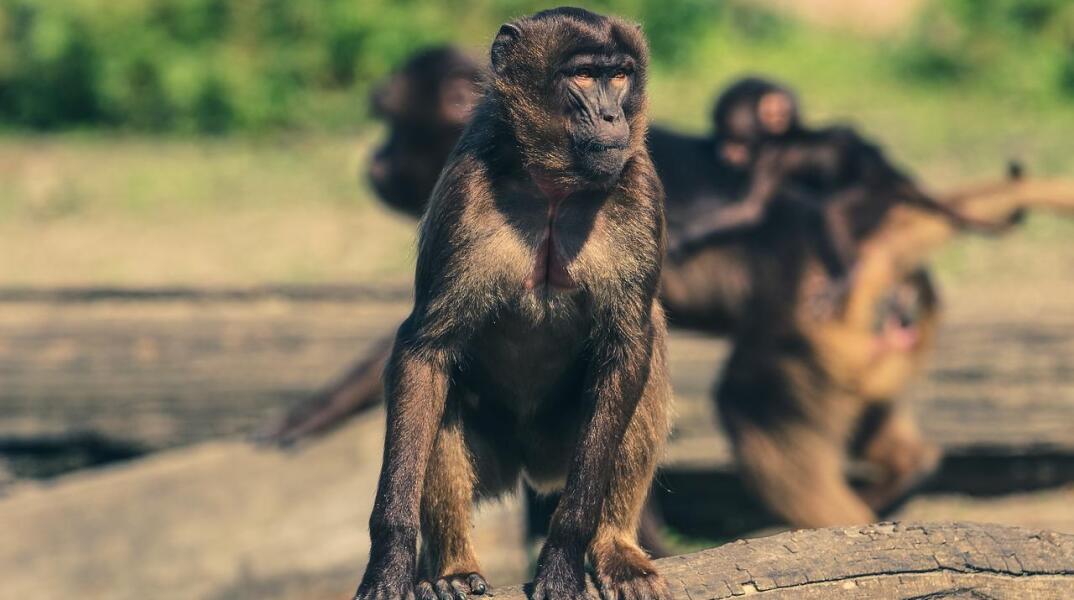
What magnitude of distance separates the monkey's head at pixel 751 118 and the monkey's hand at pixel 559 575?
431 centimetres

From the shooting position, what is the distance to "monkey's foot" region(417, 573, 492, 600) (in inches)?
166

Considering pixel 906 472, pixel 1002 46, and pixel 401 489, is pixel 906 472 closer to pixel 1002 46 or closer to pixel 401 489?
pixel 401 489

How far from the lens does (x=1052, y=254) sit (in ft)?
38.0

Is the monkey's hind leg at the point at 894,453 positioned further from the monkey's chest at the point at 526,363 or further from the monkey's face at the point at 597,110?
the monkey's face at the point at 597,110

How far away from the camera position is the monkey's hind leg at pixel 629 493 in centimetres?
442

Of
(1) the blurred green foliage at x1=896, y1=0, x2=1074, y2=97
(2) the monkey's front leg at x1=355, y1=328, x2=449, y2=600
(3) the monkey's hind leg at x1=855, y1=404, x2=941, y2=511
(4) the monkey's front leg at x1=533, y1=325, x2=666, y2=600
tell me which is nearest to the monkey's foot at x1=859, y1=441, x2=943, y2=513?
(3) the monkey's hind leg at x1=855, y1=404, x2=941, y2=511

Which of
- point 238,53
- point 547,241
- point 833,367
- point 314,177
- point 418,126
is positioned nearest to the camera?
point 547,241

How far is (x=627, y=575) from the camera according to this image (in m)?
4.35

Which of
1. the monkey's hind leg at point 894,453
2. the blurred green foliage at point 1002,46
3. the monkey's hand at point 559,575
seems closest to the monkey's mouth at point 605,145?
the monkey's hand at point 559,575

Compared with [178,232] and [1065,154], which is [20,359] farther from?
[1065,154]

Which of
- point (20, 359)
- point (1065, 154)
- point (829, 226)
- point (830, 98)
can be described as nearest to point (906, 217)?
point (829, 226)

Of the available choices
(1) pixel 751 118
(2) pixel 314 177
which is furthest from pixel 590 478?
(2) pixel 314 177

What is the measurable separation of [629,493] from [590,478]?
0.28 meters

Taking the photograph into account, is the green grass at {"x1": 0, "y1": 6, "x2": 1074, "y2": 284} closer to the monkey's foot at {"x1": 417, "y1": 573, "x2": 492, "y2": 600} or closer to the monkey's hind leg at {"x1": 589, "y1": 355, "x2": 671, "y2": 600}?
the monkey's hind leg at {"x1": 589, "y1": 355, "x2": 671, "y2": 600}
